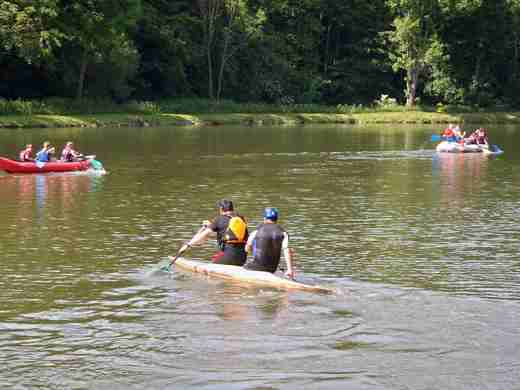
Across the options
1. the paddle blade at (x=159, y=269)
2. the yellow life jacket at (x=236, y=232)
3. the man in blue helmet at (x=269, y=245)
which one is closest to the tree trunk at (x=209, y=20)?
the paddle blade at (x=159, y=269)

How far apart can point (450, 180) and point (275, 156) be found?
12.1 meters

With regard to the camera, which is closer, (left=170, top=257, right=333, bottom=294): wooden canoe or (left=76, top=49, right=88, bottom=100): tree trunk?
(left=170, top=257, right=333, bottom=294): wooden canoe

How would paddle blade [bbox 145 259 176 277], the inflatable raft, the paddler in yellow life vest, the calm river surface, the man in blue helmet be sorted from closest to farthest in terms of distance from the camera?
the calm river surface → the man in blue helmet → the paddler in yellow life vest → paddle blade [bbox 145 259 176 277] → the inflatable raft

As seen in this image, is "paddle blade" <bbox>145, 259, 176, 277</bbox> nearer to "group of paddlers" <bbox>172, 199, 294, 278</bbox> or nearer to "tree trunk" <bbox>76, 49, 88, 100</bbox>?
"group of paddlers" <bbox>172, 199, 294, 278</bbox>

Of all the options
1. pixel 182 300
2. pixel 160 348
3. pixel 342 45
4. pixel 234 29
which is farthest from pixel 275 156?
pixel 342 45

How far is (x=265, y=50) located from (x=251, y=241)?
79.8m

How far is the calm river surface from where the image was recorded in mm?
12602

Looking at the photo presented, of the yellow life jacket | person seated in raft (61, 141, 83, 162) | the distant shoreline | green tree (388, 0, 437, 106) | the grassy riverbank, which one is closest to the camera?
the yellow life jacket

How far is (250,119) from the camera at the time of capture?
82188 mm

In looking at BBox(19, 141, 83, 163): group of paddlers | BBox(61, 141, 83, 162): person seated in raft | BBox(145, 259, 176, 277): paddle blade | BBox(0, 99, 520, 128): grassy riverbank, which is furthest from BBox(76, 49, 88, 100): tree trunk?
BBox(145, 259, 176, 277): paddle blade

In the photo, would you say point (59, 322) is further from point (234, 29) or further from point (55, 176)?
point (234, 29)

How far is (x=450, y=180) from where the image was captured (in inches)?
1454

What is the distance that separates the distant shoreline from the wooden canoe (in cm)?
5110

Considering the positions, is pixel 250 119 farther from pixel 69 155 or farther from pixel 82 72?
pixel 69 155
